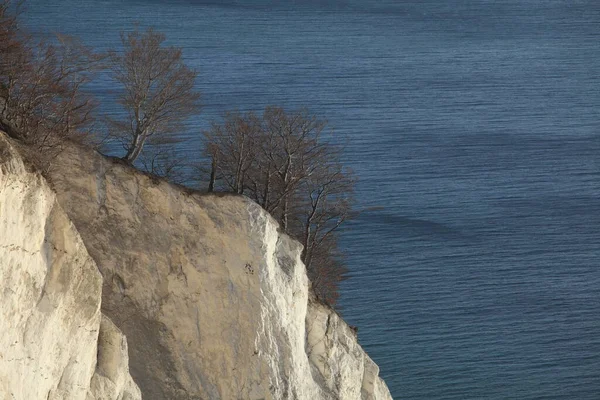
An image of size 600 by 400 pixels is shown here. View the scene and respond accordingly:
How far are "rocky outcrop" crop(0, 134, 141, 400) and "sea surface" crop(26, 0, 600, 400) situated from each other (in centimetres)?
3329

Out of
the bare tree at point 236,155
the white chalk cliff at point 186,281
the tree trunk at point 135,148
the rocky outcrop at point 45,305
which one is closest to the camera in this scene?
the rocky outcrop at point 45,305

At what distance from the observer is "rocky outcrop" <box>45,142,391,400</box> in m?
31.8

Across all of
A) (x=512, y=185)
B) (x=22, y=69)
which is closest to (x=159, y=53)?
(x=22, y=69)

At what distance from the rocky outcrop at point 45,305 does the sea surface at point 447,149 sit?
33.3 metres

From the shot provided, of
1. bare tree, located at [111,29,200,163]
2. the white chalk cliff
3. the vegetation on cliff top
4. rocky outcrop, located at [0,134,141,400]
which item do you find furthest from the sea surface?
rocky outcrop, located at [0,134,141,400]

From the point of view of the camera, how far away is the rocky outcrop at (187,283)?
31.8 metres

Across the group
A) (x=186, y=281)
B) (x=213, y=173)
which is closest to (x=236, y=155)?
(x=213, y=173)

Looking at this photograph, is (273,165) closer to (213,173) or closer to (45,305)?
(213,173)

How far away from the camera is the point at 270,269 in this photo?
32.9m

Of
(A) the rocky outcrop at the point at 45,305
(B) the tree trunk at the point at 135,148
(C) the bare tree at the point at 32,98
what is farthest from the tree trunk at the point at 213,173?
(A) the rocky outcrop at the point at 45,305

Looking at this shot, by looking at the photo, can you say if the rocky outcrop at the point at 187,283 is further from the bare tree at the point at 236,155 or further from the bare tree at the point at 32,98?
the bare tree at the point at 236,155

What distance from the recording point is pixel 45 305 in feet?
79.6

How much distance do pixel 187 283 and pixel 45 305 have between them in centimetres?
840

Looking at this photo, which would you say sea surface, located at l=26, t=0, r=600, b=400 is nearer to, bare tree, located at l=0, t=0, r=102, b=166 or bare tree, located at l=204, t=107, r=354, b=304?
bare tree, located at l=204, t=107, r=354, b=304
